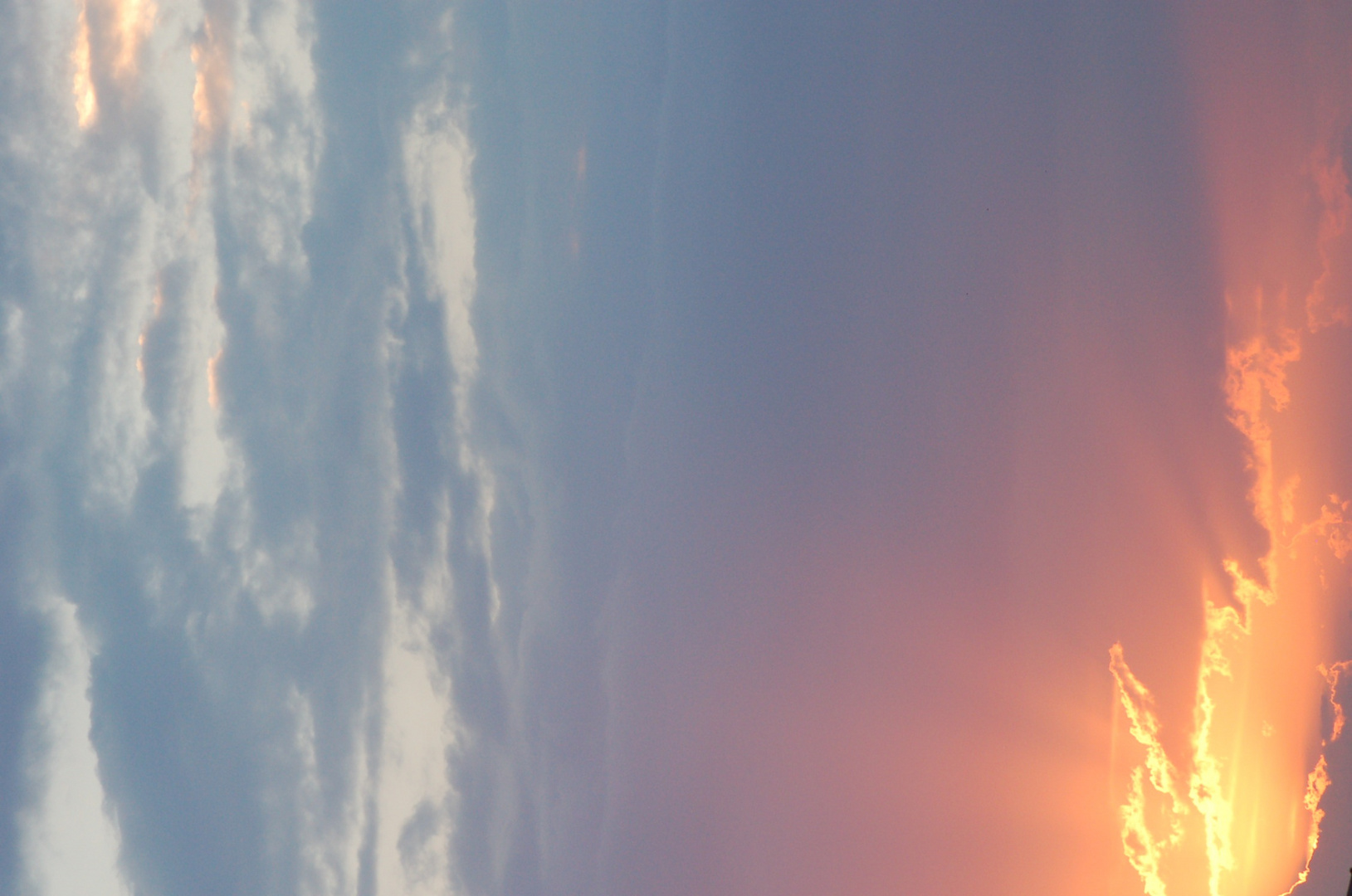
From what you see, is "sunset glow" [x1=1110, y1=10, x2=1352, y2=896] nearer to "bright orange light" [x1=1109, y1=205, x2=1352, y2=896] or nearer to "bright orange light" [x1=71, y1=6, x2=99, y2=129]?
"bright orange light" [x1=1109, y1=205, x2=1352, y2=896]

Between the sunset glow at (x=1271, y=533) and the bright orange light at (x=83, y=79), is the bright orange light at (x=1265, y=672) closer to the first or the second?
the sunset glow at (x=1271, y=533)

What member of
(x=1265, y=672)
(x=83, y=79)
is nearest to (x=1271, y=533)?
(x=1265, y=672)

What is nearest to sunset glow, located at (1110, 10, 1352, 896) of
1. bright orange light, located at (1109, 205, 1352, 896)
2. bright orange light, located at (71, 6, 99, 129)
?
bright orange light, located at (1109, 205, 1352, 896)

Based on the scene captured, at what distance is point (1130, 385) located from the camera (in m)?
9.09

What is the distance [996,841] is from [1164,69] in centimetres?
842

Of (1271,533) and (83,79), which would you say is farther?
(83,79)

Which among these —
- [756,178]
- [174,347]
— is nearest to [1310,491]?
[756,178]

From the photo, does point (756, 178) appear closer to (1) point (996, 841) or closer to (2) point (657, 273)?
(2) point (657, 273)

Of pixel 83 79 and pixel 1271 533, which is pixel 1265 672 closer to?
pixel 1271 533

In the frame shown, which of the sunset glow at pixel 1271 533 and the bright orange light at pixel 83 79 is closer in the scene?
the sunset glow at pixel 1271 533

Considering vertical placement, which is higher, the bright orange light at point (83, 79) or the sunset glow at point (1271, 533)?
the bright orange light at point (83, 79)

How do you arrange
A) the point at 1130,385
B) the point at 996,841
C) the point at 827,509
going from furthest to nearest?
the point at 827,509 → the point at 996,841 → the point at 1130,385

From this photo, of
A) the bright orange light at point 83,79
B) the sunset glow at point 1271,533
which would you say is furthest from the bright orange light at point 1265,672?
the bright orange light at point 83,79

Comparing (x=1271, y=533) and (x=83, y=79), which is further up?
(x=83, y=79)
